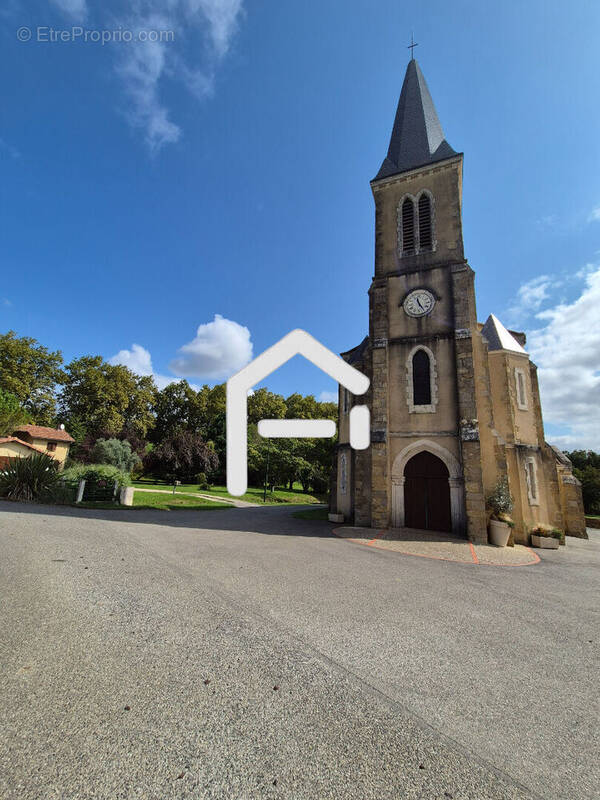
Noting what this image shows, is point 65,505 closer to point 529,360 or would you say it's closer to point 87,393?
point 529,360

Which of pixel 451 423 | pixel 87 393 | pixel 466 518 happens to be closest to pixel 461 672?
pixel 466 518

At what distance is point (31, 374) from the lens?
40.2 m

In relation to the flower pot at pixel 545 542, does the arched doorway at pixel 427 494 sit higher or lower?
higher

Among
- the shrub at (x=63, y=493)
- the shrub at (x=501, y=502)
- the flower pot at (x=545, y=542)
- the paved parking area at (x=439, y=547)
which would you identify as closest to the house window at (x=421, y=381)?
the shrub at (x=501, y=502)

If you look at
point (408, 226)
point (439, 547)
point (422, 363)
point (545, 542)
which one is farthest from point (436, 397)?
point (408, 226)

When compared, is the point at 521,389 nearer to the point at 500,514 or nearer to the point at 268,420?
the point at 500,514

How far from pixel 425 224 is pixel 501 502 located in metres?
12.8

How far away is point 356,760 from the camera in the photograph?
2.23 m

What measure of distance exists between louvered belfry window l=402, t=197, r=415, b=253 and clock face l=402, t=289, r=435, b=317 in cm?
271

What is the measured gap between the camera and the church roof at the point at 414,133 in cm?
1728

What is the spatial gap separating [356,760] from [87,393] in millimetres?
48115

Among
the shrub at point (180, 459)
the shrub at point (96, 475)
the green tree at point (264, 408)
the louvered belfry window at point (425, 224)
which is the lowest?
the shrub at point (96, 475)

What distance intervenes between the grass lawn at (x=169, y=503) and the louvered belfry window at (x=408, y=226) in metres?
16.8

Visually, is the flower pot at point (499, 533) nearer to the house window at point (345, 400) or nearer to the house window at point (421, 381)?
the house window at point (421, 381)
